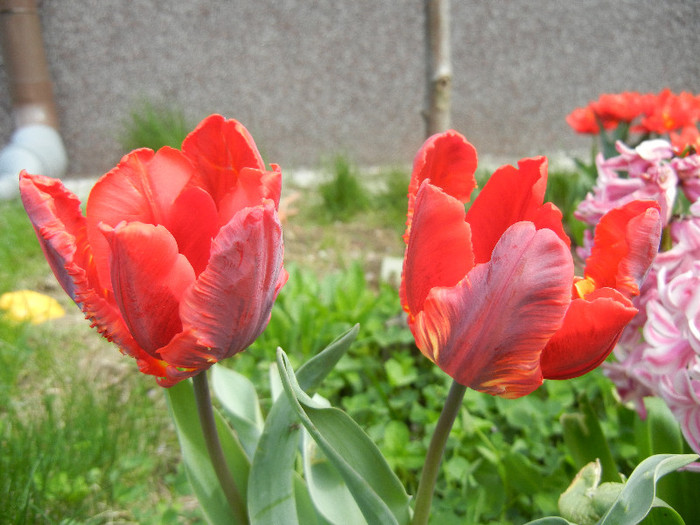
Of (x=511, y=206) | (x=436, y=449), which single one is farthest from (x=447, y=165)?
(x=436, y=449)

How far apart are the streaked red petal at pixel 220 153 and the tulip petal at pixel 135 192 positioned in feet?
0.05

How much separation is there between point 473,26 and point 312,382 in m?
4.37

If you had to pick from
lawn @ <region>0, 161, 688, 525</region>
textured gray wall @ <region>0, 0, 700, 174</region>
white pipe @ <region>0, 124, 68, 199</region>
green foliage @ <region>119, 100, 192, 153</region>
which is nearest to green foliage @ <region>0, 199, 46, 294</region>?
lawn @ <region>0, 161, 688, 525</region>

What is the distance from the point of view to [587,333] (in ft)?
1.64

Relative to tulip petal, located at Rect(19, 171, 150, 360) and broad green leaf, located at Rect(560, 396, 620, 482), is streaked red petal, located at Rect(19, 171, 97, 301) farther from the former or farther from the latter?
broad green leaf, located at Rect(560, 396, 620, 482)

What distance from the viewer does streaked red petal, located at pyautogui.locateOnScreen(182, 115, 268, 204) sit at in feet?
1.94

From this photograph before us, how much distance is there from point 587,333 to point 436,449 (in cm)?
20

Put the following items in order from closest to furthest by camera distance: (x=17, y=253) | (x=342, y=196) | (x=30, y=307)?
(x=30, y=307) < (x=17, y=253) < (x=342, y=196)

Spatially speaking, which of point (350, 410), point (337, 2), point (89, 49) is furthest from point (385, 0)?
point (350, 410)

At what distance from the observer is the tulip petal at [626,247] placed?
508 mm

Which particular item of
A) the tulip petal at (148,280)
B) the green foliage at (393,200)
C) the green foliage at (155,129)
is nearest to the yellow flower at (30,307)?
the green foliage at (155,129)

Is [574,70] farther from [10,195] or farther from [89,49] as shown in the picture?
[10,195]

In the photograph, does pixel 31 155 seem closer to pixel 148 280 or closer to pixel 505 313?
pixel 148 280

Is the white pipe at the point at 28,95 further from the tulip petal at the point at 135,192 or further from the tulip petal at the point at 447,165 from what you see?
the tulip petal at the point at 447,165
